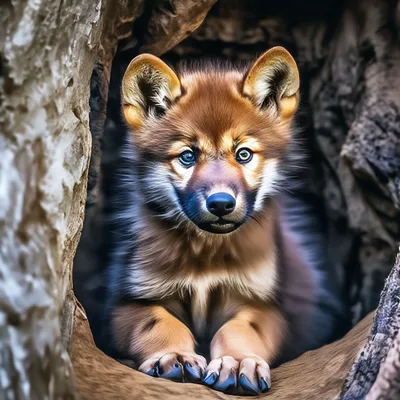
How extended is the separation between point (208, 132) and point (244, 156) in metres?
0.21

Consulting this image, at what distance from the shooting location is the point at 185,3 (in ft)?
11.5

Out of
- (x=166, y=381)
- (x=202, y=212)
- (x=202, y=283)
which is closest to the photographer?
(x=166, y=381)

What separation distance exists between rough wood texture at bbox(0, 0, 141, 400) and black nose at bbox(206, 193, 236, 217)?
631 mm

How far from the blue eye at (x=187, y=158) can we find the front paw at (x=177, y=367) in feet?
2.84

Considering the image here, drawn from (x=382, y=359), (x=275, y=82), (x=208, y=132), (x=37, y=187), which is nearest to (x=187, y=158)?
(x=208, y=132)

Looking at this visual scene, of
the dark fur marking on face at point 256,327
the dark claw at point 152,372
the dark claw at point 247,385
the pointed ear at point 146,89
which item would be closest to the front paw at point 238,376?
the dark claw at point 247,385

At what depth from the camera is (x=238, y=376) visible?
262 cm

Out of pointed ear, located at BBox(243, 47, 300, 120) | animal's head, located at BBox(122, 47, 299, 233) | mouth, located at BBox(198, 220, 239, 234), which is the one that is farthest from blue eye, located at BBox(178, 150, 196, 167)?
pointed ear, located at BBox(243, 47, 300, 120)

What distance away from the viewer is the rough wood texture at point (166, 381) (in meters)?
2.34

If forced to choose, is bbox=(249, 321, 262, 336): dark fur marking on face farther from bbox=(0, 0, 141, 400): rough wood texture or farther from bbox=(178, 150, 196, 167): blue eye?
bbox=(0, 0, 141, 400): rough wood texture

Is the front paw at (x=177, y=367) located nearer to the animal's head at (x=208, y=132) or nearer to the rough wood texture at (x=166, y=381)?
the rough wood texture at (x=166, y=381)

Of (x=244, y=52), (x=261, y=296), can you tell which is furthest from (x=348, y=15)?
(x=261, y=296)

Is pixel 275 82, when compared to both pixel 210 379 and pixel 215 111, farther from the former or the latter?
pixel 210 379

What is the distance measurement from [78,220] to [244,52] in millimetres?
2267
